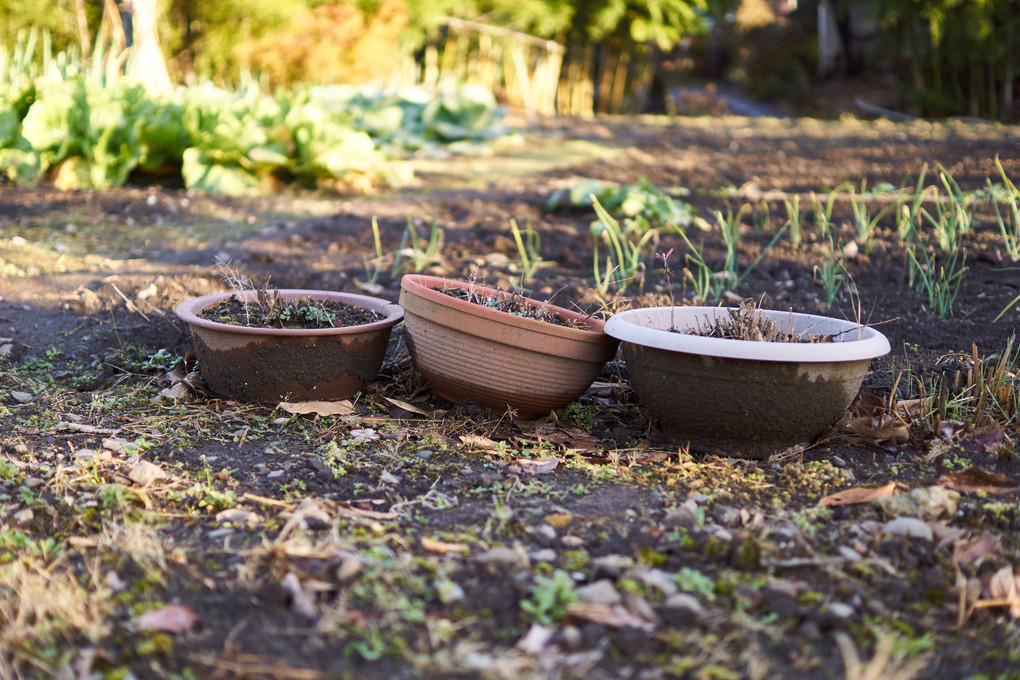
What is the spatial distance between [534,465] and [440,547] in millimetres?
486

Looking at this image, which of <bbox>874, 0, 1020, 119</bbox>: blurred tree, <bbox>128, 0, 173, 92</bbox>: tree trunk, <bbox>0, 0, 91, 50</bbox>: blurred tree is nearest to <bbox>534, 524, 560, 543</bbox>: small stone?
<bbox>128, 0, 173, 92</bbox>: tree trunk

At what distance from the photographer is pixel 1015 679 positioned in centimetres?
117

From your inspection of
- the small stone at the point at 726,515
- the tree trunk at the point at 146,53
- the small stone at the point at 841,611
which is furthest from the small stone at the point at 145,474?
the tree trunk at the point at 146,53

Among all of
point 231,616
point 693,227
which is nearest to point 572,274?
point 693,227

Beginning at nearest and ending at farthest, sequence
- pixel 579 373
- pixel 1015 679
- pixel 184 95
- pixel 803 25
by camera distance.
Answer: pixel 1015 679 → pixel 579 373 → pixel 184 95 → pixel 803 25

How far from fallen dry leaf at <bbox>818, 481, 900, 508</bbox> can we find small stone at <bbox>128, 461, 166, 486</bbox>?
147cm

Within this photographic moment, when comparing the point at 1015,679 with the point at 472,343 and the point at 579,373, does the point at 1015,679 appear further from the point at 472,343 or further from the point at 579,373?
the point at 472,343

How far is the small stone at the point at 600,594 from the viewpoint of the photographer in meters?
1.32

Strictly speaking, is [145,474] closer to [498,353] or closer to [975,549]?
[498,353]

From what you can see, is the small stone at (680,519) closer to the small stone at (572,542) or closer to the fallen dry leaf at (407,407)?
the small stone at (572,542)

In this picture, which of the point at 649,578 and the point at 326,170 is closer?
the point at 649,578

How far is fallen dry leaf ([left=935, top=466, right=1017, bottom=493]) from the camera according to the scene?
5.70ft

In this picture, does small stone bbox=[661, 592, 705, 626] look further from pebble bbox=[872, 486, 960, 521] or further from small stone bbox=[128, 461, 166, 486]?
small stone bbox=[128, 461, 166, 486]

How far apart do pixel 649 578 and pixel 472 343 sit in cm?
94
